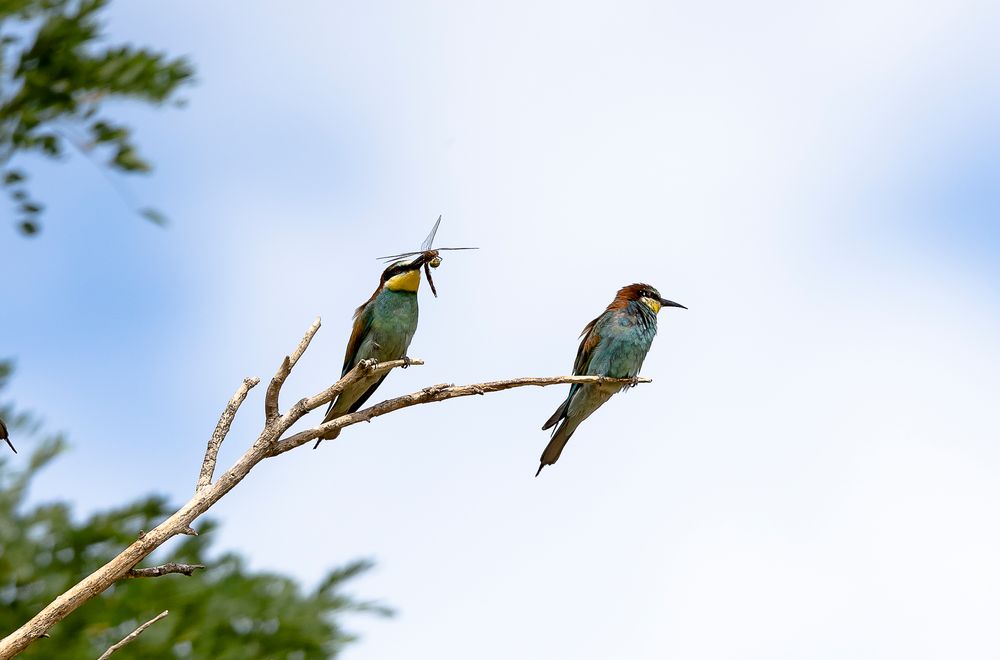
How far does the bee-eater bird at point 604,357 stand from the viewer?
491cm

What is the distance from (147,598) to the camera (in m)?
8.34

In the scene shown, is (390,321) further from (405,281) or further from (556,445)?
(556,445)

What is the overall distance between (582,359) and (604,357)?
192 millimetres

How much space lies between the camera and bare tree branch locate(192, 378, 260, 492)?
2.76 m

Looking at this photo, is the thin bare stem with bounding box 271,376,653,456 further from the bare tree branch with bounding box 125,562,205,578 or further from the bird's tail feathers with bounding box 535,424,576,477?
the bird's tail feathers with bounding box 535,424,576,477

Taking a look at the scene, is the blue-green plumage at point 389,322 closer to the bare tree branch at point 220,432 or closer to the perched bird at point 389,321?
the perched bird at point 389,321

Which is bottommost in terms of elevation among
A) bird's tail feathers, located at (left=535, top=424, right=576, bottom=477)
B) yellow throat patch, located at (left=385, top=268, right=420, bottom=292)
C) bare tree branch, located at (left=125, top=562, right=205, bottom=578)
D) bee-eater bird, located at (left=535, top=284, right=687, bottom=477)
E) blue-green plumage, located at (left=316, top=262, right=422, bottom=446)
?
bare tree branch, located at (left=125, top=562, right=205, bottom=578)

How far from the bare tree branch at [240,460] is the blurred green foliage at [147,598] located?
5055 millimetres

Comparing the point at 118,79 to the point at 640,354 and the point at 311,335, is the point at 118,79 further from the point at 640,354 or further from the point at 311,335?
the point at 311,335

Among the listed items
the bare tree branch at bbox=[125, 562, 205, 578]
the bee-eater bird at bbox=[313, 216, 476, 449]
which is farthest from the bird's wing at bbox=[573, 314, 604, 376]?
the bare tree branch at bbox=[125, 562, 205, 578]

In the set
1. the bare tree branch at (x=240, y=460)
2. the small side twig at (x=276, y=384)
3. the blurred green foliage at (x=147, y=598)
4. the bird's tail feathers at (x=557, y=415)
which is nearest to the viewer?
the bare tree branch at (x=240, y=460)

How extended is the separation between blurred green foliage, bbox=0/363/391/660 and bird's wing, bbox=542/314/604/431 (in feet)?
11.6

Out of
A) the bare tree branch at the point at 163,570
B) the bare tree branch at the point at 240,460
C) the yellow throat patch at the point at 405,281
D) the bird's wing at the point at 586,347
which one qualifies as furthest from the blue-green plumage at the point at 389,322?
the bare tree branch at the point at 163,570

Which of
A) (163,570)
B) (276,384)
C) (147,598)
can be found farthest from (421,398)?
(147,598)
